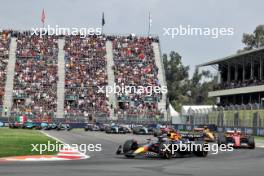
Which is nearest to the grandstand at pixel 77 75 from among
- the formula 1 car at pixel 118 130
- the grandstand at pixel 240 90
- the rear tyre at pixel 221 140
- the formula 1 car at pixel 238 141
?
the grandstand at pixel 240 90

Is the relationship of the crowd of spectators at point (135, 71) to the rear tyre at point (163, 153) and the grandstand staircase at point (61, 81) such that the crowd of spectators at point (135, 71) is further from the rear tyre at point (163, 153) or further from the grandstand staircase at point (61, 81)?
the rear tyre at point (163, 153)

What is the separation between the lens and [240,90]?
67.2m

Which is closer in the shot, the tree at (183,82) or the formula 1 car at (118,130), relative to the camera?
the formula 1 car at (118,130)

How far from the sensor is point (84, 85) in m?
74.1

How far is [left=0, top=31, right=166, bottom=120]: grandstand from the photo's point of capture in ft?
233

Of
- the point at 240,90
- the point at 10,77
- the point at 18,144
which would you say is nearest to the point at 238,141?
the point at 18,144

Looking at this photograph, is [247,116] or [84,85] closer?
[247,116]

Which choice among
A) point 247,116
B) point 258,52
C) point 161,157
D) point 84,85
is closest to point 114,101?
point 84,85

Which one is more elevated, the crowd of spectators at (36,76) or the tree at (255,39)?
the tree at (255,39)

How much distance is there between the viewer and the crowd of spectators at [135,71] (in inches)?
2847

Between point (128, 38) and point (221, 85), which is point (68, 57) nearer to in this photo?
point (128, 38)

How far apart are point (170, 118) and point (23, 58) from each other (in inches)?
822

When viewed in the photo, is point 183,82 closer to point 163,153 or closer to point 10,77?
point 10,77

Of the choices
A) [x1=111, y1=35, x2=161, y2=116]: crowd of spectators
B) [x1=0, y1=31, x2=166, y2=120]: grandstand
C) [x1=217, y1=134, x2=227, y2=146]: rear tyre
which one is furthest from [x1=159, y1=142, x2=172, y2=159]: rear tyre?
[x1=111, y1=35, x2=161, y2=116]: crowd of spectators
